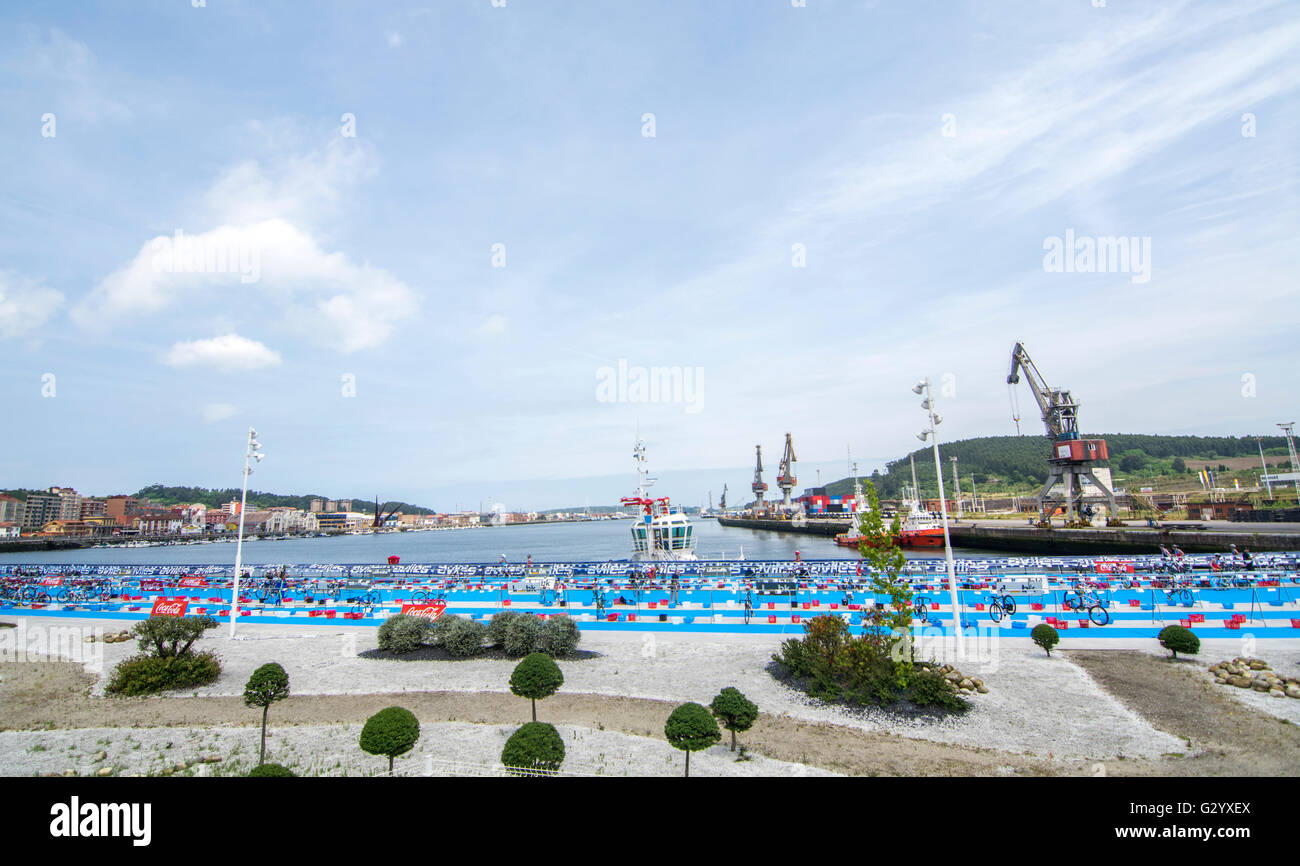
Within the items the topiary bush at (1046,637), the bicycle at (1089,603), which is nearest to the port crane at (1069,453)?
the bicycle at (1089,603)

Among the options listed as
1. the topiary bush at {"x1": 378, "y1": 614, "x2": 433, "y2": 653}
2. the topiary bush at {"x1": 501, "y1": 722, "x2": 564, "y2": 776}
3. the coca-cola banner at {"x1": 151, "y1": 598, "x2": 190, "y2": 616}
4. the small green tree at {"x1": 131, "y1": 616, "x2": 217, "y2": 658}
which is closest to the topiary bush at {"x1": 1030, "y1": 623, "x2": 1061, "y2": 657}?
the topiary bush at {"x1": 501, "y1": 722, "x2": 564, "y2": 776}

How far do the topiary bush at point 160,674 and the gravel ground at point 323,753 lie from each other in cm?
373

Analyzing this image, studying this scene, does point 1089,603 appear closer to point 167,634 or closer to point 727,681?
point 727,681

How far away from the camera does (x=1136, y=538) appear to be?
5828 cm

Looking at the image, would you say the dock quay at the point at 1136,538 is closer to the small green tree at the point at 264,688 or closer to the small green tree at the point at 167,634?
the small green tree at the point at 264,688

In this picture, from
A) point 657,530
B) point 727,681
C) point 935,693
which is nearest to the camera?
point 935,693

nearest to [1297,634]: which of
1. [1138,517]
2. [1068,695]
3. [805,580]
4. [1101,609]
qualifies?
[1101,609]

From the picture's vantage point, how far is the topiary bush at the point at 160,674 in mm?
18625

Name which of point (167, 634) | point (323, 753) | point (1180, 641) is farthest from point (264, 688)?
point (1180, 641)

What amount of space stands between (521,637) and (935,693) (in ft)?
46.5

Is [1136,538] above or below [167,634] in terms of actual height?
above
